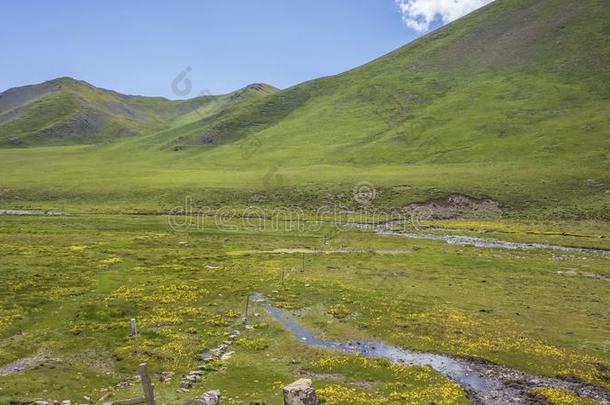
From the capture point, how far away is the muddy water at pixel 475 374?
1148 inches

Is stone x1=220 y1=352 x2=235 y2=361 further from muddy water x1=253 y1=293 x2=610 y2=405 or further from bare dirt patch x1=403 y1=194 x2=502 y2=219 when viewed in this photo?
bare dirt patch x1=403 y1=194 x2=502 y2=219

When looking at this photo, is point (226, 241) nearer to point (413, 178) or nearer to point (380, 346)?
point (380, 346)

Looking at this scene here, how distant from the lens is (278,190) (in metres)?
127

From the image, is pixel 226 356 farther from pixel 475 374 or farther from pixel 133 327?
pixel 475 374

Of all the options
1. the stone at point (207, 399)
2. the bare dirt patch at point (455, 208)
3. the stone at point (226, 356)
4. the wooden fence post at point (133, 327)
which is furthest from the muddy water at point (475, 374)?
the bare dirt patch at point (455, 208)

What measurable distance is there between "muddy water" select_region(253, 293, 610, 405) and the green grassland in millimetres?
1168

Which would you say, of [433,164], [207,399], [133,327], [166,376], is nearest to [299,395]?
[207,399]

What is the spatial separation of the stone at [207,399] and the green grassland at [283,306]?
2.87m

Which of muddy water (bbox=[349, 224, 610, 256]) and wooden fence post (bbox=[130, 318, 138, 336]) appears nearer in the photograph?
wooden fence post (bbox=[130, 318, 138, 336])

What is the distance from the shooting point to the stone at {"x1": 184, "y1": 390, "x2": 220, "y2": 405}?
909 inches

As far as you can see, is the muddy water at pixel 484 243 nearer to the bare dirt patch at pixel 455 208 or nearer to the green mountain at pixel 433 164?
the bare dirt patch at pixel 455 208

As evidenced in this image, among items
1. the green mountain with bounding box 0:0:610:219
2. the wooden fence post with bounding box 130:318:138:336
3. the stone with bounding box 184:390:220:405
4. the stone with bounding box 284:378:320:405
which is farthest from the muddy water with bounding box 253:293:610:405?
the green mountain with bounding box 0:0:610:219

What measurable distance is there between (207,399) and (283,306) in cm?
2301

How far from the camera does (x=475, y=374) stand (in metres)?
32.2
